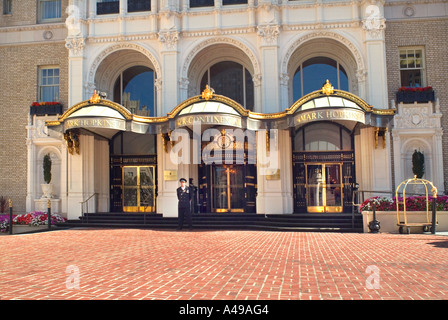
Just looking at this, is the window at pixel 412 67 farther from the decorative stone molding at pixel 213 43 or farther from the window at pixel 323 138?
the decorative stone molding at pixel 213 43

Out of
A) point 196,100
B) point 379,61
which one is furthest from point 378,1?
point 196,100

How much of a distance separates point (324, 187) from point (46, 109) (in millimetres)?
14454

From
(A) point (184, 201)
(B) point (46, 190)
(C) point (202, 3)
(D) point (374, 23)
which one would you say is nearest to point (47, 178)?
(B) point (46, 190)

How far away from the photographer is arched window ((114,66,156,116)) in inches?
976

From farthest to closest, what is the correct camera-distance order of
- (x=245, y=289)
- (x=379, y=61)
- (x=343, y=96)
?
1. (x=379, y=61)
2. (x=343, y=96)
3. (x=245, y=289)

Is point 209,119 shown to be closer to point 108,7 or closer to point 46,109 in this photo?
point 108,7

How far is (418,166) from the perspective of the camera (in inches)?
814

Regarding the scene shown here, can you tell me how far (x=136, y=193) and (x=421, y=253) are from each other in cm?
1606

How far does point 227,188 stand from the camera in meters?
22.7

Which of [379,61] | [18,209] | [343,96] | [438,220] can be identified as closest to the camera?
[438,220]

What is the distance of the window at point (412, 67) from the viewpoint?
73.0 ft

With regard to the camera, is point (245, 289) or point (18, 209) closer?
point (245, 289)

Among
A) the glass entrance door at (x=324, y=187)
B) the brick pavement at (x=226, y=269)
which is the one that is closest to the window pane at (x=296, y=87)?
the glass entrance door at (x=324, y=187)
